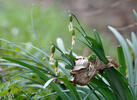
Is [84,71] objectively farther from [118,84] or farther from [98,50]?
[118,84]

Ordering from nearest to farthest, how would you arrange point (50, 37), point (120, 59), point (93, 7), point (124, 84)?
point (124, 84) < point (120, 59) < point (50, 37) < point (93, 7)

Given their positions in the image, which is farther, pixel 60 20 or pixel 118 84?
pixel 60 20

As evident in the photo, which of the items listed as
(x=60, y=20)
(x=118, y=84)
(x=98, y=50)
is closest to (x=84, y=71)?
(x=98, y=50)

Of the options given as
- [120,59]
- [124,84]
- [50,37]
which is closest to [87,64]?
[124,84]

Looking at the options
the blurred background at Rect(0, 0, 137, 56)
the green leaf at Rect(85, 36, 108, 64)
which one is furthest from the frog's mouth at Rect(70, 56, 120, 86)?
the blurred background at Rect(0, 0, 137, 56)

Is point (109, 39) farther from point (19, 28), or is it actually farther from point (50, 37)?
point (19, 28)

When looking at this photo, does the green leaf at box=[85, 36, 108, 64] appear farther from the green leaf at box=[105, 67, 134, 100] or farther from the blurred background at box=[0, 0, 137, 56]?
the blurred background at box=[0, 0, 137, 56]

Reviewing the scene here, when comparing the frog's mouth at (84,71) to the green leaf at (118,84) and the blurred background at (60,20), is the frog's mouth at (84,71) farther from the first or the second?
the blurred background at (60,20)

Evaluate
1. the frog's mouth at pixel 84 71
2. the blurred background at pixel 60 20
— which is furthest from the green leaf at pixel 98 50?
the blurred background at pixel 60 20

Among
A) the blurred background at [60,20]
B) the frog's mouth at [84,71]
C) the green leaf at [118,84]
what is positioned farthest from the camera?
the blurred background at [60,20]
